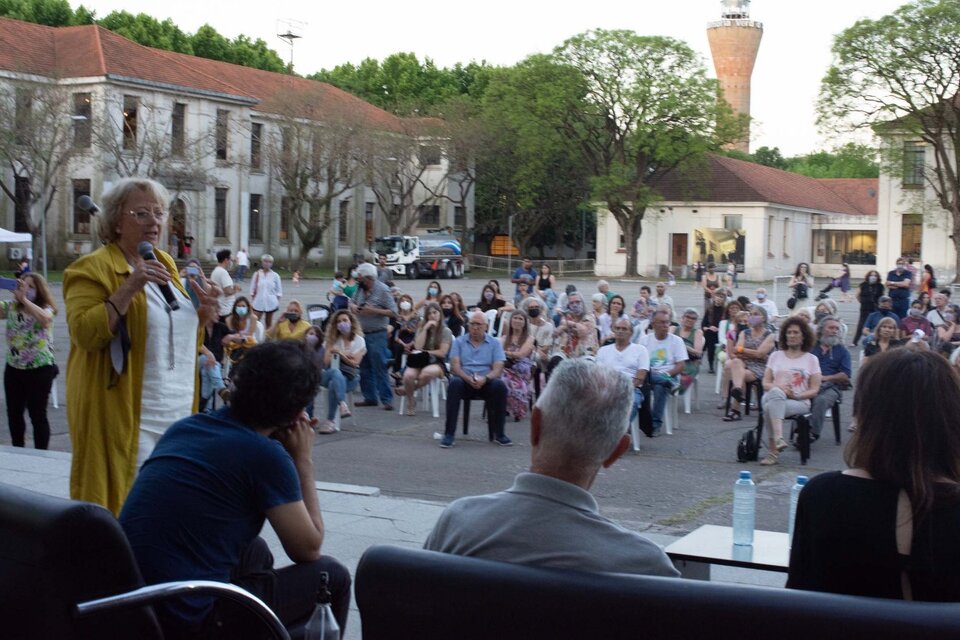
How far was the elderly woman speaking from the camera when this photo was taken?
4.19 metres

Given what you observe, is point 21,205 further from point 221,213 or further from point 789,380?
point 789,380

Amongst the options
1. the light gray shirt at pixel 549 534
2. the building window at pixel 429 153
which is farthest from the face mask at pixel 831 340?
→ the building window at pixel 429 153

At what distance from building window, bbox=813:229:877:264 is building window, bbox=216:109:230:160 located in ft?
122

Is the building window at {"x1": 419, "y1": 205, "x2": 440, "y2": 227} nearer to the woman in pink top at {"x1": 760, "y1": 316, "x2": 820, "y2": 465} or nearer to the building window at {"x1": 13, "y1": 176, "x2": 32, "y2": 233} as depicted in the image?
the building window at {"x1": 13, "y1": 176, "x2": 32, "y2": 233}

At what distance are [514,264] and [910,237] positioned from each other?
23367 mm

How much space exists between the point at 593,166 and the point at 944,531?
59.8 meters

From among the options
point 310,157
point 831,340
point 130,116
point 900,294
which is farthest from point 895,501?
point 310,157

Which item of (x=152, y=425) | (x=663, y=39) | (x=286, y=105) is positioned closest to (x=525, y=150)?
(x=663, y=39)

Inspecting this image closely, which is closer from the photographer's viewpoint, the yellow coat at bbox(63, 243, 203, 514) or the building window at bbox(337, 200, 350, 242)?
the yellow coat at bbox(63, 243, 203, 514)

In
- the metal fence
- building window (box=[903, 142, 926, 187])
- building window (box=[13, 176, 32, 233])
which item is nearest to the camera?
building window (box=[13, 176, 32, 233])

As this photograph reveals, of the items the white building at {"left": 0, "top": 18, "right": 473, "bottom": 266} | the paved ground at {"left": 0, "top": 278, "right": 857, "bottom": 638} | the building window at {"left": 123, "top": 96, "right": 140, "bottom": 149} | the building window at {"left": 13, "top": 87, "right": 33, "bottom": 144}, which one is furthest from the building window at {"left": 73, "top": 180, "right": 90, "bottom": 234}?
the paved ground at {"left": 0, "top": 278, "right": 857, "bottom": 638}

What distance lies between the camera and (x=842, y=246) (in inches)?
2859

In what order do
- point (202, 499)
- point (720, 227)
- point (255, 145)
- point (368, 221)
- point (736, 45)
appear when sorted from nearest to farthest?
point (202, 499), point (255, 145), point (720, 227), point (368, 221), point (736, 45)

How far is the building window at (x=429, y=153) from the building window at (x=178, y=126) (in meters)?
14.4
